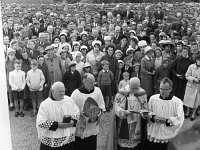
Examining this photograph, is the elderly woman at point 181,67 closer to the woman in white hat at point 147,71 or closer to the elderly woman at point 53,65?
the woman in white hat at point 147,71

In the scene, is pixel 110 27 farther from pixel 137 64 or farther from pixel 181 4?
pixel 181 4

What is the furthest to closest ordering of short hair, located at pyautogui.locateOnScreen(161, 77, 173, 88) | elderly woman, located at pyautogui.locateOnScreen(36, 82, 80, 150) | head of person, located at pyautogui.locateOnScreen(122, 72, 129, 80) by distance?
head of person, located at pyautogui.locateOnScreen(122, 72, 129, 80) → short hair, located at pyautogui.locateOnScreen(161, 77, 173, 88) → elderly woman, located at pyautogui.locateOnScreen(36, 82, 80, 150)

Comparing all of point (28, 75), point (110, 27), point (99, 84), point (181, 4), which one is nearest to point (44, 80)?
point (28, 75)

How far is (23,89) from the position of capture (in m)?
2.50

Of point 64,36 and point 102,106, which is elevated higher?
point 64,36

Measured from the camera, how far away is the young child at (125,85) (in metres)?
2.44

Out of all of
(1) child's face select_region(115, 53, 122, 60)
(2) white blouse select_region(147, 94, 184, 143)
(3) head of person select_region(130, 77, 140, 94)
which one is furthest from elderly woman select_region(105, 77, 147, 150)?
(1) child's face select_region(115, 53, 122, 60)

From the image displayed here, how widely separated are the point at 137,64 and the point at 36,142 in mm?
1166

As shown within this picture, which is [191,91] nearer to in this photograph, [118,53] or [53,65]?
[118,53]

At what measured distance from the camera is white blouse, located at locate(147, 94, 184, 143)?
7.70ft

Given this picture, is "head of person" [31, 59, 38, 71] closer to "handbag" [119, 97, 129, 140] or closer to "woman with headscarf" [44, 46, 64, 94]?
"woman with headscarf" [44, 46, 64, 94]

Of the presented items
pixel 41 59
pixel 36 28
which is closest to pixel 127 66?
pixel 41 59

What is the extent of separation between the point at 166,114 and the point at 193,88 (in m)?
0.40

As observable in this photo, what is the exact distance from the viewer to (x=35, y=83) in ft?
8.11
